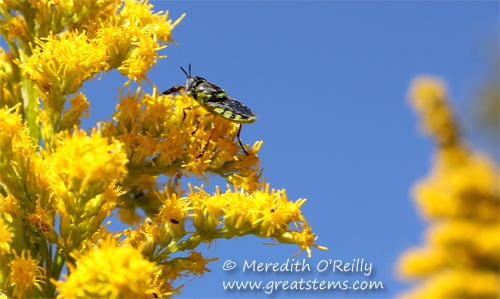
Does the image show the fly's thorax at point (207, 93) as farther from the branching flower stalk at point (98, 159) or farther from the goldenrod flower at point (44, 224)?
the goldenrod flower at point (44, 224)

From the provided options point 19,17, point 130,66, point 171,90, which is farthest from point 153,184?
point 19,17

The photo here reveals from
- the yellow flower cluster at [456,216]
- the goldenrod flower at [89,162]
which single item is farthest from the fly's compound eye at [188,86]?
the yellow flower cluster at [456,216]

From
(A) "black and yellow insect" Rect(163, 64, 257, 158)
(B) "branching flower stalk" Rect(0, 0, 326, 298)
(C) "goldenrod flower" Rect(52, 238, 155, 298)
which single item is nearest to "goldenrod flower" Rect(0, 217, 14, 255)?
(B) "branching flower stalk" Rect(0, 0, 326, 298)

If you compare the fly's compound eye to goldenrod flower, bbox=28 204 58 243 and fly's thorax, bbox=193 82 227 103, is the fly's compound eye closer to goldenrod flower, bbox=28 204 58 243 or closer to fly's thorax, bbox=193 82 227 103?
fly's thorax, bbox=193 82 227 103

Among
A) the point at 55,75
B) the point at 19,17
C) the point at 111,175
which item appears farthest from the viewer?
the point at 19,17

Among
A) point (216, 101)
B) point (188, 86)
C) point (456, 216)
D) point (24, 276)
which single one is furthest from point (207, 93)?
point (456, 216)

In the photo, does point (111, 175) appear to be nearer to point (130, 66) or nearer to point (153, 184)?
point (130, 66)

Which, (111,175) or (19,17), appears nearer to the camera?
(111,175)

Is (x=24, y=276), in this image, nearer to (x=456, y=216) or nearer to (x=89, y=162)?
(x=89, y=162)
